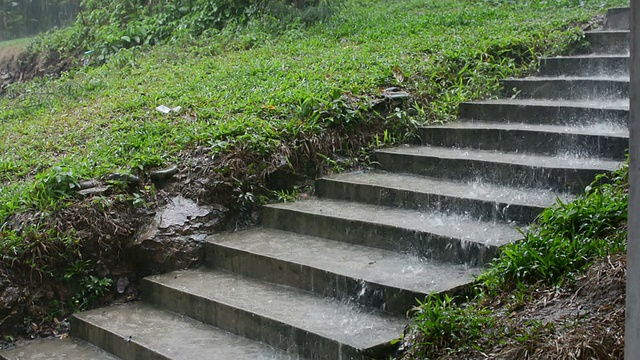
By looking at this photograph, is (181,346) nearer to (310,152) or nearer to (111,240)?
(111,240)

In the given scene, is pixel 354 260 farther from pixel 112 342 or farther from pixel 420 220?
pixel 112 342

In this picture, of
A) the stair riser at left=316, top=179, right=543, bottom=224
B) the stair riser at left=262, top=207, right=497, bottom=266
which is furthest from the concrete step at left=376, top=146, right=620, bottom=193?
the stair riser at left=262, top=207, right=497, bottom=266

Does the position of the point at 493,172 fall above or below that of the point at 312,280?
above

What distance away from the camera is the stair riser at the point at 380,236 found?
185 inches

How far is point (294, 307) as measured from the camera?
4.76m

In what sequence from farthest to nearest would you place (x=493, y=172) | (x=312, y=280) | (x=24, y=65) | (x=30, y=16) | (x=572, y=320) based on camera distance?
(x=30, y=16) < (x=24, y=65) < (x=493, y=172) < (x=312, y=280) < (x=572, y=320)

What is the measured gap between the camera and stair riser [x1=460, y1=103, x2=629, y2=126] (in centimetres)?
594

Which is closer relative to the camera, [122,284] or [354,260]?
[354,260]

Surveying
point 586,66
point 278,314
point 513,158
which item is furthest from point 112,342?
point 586,66

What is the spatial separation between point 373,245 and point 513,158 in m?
1.35

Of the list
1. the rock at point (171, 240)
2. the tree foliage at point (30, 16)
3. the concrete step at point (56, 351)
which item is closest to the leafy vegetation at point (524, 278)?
the rock at point (171, 240)

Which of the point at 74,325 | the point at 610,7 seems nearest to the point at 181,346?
the point at 74,325

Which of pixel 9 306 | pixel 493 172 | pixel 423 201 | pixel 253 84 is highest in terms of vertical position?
pixel 253 84

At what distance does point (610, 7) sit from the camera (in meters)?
8.55
